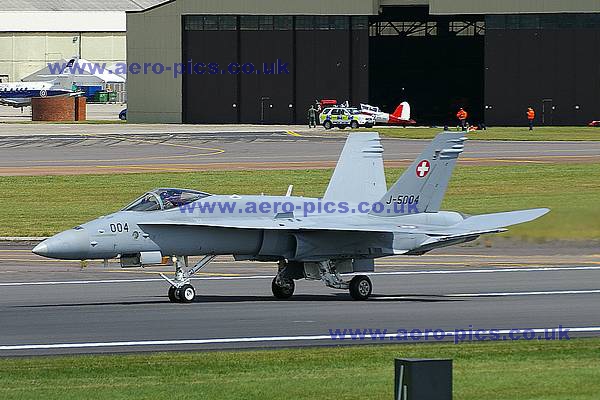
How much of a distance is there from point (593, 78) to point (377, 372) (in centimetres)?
8510

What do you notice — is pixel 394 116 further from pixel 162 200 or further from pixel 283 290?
pixel 162 200

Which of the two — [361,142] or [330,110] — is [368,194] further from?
[330,110]

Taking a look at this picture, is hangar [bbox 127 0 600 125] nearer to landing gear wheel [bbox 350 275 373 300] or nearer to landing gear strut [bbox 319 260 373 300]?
landing gear strut [bbox 319 260 373 300]

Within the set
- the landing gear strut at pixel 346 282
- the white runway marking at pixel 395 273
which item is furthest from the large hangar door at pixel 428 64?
the landing gear strut at pixel 346 282

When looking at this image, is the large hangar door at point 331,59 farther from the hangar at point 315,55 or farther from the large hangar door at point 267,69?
the large hangar door at point 267,69

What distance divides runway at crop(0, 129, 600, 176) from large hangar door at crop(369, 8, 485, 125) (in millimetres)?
23840

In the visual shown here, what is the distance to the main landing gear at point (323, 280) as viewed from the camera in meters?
26.6

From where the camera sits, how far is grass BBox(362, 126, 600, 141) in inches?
3334

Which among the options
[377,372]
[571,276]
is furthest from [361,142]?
[377,372]

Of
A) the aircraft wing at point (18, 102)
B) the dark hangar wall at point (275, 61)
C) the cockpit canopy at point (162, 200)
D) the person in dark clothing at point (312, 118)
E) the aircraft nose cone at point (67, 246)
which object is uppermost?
the dark hangar wall at point (275, 61)

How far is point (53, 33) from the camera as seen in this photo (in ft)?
539

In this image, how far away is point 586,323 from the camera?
22984 mm

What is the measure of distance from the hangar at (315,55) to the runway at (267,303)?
65519 millimetres

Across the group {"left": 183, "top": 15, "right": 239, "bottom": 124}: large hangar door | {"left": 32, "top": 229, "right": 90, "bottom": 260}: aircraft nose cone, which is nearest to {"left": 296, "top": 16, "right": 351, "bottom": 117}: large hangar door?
{"left": 183, "top": 15, "right": 239, "bottom": 124}: large hangar door
